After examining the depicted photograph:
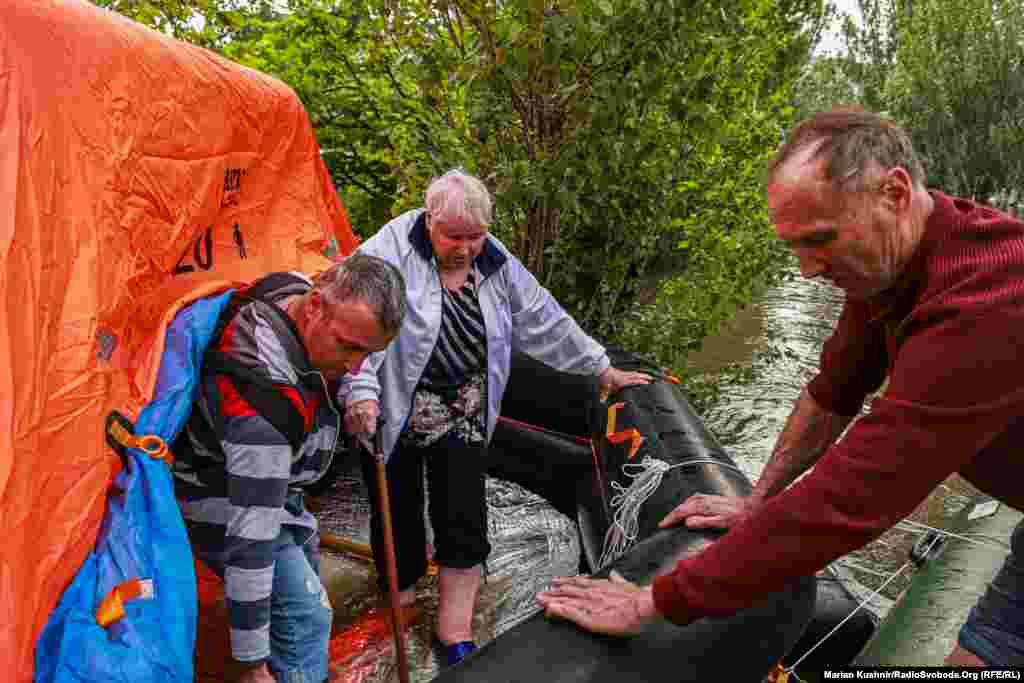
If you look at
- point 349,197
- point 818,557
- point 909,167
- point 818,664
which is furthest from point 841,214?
point 349,197

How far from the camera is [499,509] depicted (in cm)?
420

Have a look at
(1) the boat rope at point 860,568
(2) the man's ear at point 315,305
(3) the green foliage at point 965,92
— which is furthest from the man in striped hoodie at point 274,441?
(3) the green foliage at point 965,92

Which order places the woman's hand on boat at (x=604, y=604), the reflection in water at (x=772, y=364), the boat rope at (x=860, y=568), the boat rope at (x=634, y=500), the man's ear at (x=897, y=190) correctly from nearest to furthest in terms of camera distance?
the man's ear at (x=897, y=190), the woman's hand on boat at (x=604, y=604), the boat rope at (x=634, y=500), the boat rope at (x=860, y=568), the reflection in water at (x=772, y=364)

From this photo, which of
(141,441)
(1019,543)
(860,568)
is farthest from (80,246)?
(860,568)

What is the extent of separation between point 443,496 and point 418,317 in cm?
71

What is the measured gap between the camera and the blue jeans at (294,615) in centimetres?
220

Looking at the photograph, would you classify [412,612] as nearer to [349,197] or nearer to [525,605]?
[525,605]

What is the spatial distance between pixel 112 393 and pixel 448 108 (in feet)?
8.43

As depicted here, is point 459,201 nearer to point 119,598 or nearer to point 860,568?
point 119,598

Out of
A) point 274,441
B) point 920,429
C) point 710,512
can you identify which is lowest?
point 710,512

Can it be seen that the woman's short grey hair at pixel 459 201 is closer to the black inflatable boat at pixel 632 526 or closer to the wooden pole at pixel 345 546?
the black inflatable boat at pixel 632 526

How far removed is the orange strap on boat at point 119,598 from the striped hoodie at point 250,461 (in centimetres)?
19

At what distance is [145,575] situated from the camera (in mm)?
1950

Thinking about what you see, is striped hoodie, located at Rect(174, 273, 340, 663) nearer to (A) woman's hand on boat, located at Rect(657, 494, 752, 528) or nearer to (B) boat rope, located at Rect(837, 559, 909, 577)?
(A) woman's hand on boat, located at Rect(657, 494, 752, 528)
